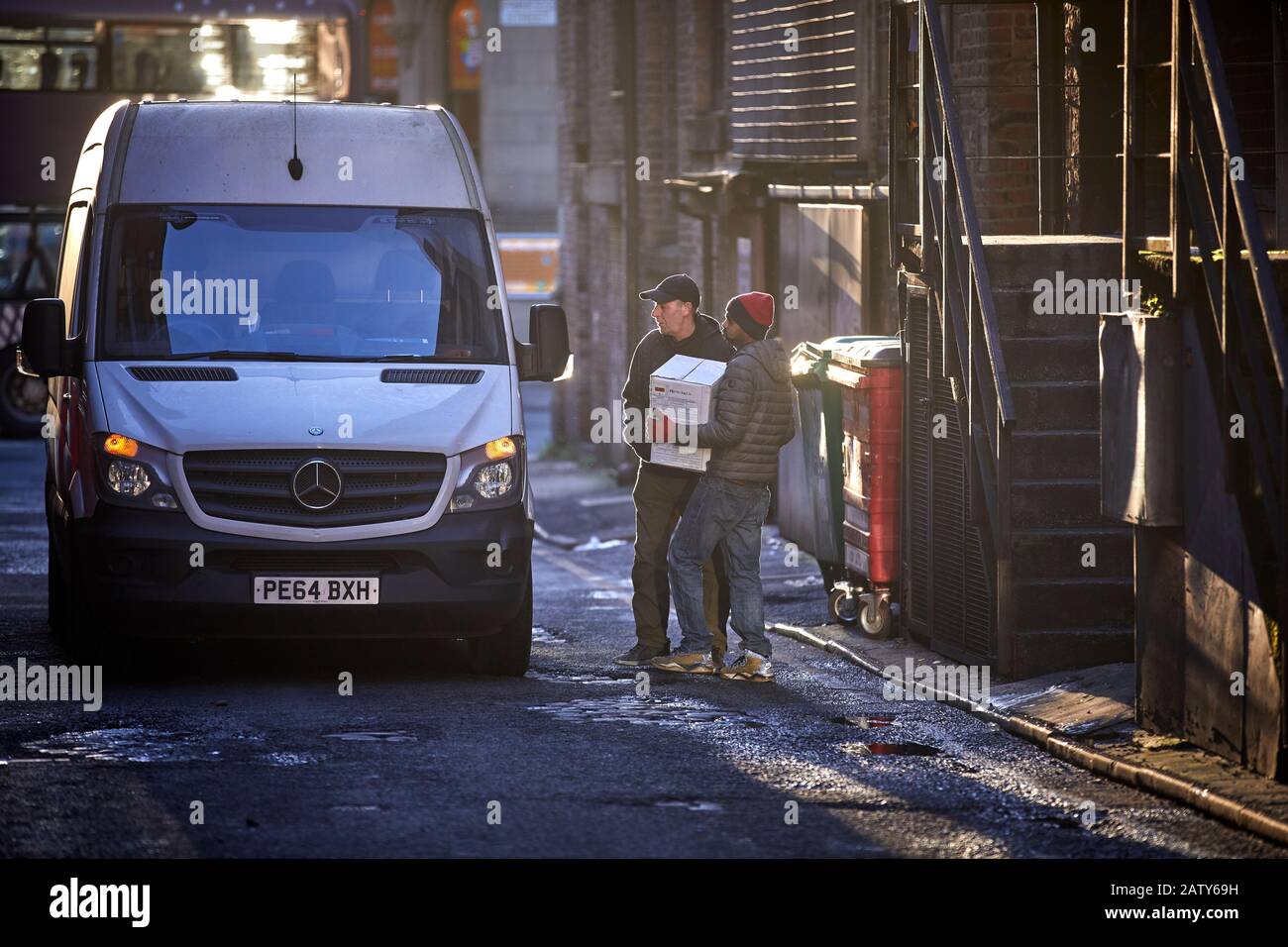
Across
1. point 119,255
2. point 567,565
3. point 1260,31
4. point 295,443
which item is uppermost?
point 1260,31

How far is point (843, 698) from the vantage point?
31.8ft

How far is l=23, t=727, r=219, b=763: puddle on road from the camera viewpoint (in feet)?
25.6

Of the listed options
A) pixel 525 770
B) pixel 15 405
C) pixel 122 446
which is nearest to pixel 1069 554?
pixel 525 770

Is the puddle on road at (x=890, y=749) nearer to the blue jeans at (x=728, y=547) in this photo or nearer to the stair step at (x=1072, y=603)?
the stair step at (x=1072, y=603)

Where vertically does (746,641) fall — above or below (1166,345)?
below

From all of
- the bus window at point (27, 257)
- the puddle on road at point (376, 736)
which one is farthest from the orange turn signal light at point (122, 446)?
the bus window at point (27, 257)

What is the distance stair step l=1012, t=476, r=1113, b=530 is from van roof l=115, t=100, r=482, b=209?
9.80 ft

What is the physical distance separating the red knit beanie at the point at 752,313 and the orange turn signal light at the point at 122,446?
2795mm

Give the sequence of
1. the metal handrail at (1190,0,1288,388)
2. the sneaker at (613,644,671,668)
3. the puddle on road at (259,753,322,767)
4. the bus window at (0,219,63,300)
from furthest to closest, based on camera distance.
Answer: the bus window at (0,219,63,300), the sneaker at (613,644,671,668), the puddle on road at (259,753,322,767), the metal handrail at (1190,0,1288,388)

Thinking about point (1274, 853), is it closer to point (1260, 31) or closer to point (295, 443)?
point (295, 443)

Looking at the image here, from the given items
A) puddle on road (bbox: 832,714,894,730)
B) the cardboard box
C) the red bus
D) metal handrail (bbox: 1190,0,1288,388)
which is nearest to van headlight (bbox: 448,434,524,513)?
the cardboard box

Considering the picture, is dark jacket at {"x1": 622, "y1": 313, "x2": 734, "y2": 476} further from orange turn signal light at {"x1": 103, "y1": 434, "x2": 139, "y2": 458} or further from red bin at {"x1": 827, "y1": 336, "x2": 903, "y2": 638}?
orange turn signal light at {"x1": 103, "y1": 434, "x2": 139, "y2": 458}
